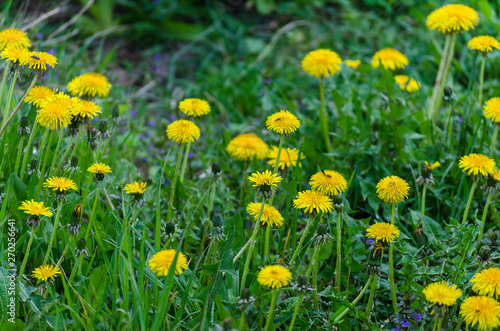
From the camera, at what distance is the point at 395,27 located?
4.26m

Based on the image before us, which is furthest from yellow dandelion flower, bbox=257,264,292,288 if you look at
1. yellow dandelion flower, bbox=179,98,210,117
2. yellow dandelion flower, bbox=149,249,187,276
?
yellow dandelion flower, bbox=179,98,210,117

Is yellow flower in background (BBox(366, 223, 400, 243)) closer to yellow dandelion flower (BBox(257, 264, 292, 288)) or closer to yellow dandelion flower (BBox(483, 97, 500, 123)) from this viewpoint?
yellow dandelion flower (BBox(257, 264, 292, 288))

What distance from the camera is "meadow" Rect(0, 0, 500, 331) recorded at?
4.70ft

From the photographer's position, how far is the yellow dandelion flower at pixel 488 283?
52.1 inches

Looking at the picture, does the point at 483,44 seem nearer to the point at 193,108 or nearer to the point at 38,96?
the point at 193,108

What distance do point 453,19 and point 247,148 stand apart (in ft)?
3.29

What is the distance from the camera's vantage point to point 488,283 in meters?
1.34

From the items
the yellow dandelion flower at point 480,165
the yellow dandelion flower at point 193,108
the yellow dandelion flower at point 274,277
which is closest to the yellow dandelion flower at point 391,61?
the yellow dandelion flower at point 480,165

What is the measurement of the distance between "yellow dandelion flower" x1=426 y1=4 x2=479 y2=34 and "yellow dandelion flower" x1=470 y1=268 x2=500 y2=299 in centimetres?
116

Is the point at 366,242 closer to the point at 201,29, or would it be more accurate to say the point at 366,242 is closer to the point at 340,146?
the point at 340,146

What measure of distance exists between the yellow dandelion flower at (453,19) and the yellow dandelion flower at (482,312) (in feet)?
4.15

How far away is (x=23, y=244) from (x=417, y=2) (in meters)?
3.72

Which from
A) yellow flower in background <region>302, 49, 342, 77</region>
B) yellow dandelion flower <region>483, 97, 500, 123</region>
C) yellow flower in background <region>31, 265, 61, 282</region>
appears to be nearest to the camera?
yellow flower in background <region>31, 265, 61, 282</region>

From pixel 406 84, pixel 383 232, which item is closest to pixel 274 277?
pixel 383 232
